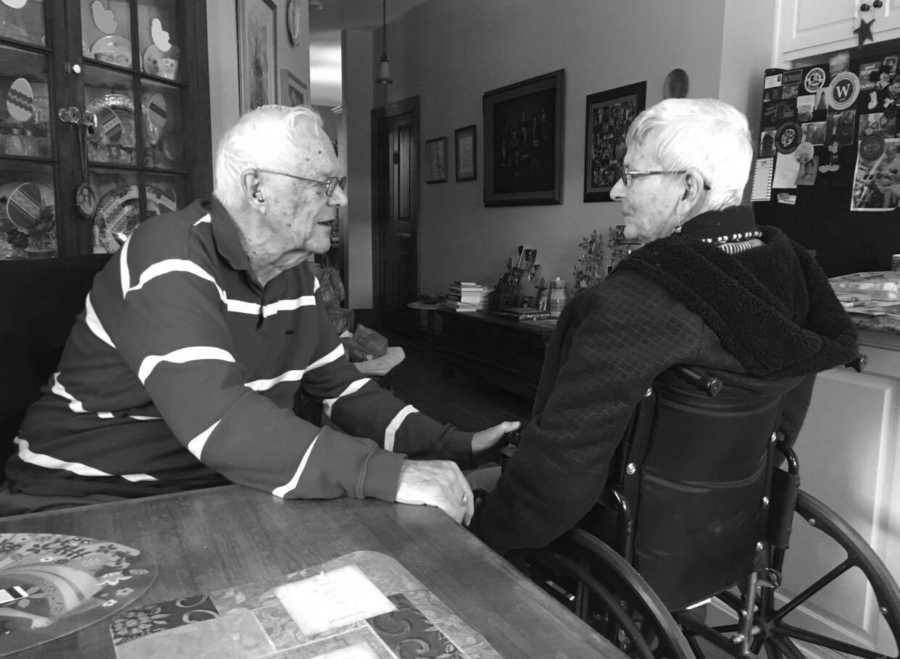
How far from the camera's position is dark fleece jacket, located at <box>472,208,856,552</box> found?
114cm

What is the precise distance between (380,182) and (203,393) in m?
6.96

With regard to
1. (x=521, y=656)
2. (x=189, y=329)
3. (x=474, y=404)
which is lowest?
(x=474, y=404)

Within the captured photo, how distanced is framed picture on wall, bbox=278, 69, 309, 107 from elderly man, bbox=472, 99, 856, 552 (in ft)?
9.04

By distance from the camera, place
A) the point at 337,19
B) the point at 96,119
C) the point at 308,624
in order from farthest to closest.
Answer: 1. the point at 337,19
2. the point at 96,119
3. the point at 308,624

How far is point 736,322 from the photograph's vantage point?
3.74ft

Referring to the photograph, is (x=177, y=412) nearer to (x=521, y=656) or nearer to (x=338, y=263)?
(x=521, y=656)

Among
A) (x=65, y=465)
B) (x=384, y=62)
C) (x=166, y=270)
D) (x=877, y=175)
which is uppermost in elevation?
(x=384, y=62)

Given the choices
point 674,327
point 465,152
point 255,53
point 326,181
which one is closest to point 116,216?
point 255,53

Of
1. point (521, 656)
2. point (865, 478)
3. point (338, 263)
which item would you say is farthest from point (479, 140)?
point (521, 656)

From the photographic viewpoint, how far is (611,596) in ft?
3.80

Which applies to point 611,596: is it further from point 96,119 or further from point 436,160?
point 436,160

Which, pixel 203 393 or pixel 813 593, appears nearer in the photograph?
pixel 203 393

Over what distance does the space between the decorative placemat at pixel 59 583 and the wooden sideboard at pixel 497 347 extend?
3.54 metres

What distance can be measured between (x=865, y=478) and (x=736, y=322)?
1.11 meters
